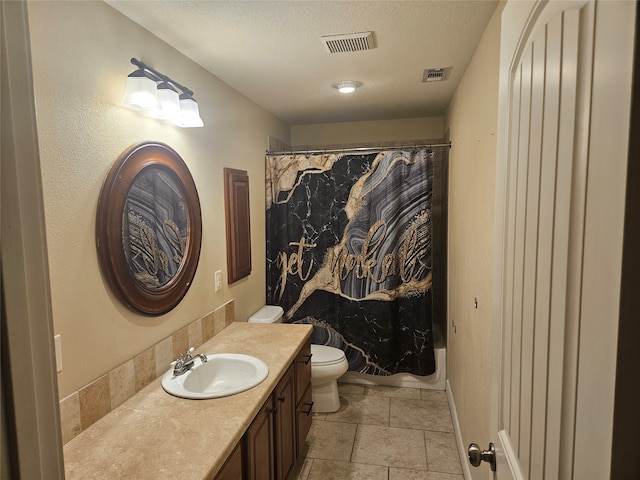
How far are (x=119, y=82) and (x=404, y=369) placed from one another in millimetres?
2848

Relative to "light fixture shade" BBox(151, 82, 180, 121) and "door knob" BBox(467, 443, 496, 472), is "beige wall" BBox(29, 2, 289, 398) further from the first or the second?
"door knob" BBox(467, 443, 496, 472)

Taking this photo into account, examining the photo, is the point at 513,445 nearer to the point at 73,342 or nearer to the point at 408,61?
the point at 73,342

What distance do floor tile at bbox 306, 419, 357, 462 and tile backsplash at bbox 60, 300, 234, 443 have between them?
1.05 meters

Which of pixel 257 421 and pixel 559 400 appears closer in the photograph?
pixel 559 400

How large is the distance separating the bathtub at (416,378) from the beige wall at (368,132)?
1958 millimetres

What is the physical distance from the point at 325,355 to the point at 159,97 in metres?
2.12

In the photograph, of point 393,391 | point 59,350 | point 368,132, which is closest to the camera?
point 59,350

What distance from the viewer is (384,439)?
2623mm

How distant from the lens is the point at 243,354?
2.02 meters

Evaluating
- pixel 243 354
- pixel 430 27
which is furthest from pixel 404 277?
pixel 430 27

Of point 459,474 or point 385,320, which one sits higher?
point 385,320

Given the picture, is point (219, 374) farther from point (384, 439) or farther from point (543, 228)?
point (543, 228)

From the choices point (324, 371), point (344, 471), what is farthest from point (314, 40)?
point (344, 471)

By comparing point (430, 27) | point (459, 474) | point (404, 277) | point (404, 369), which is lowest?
point (459, 474)
